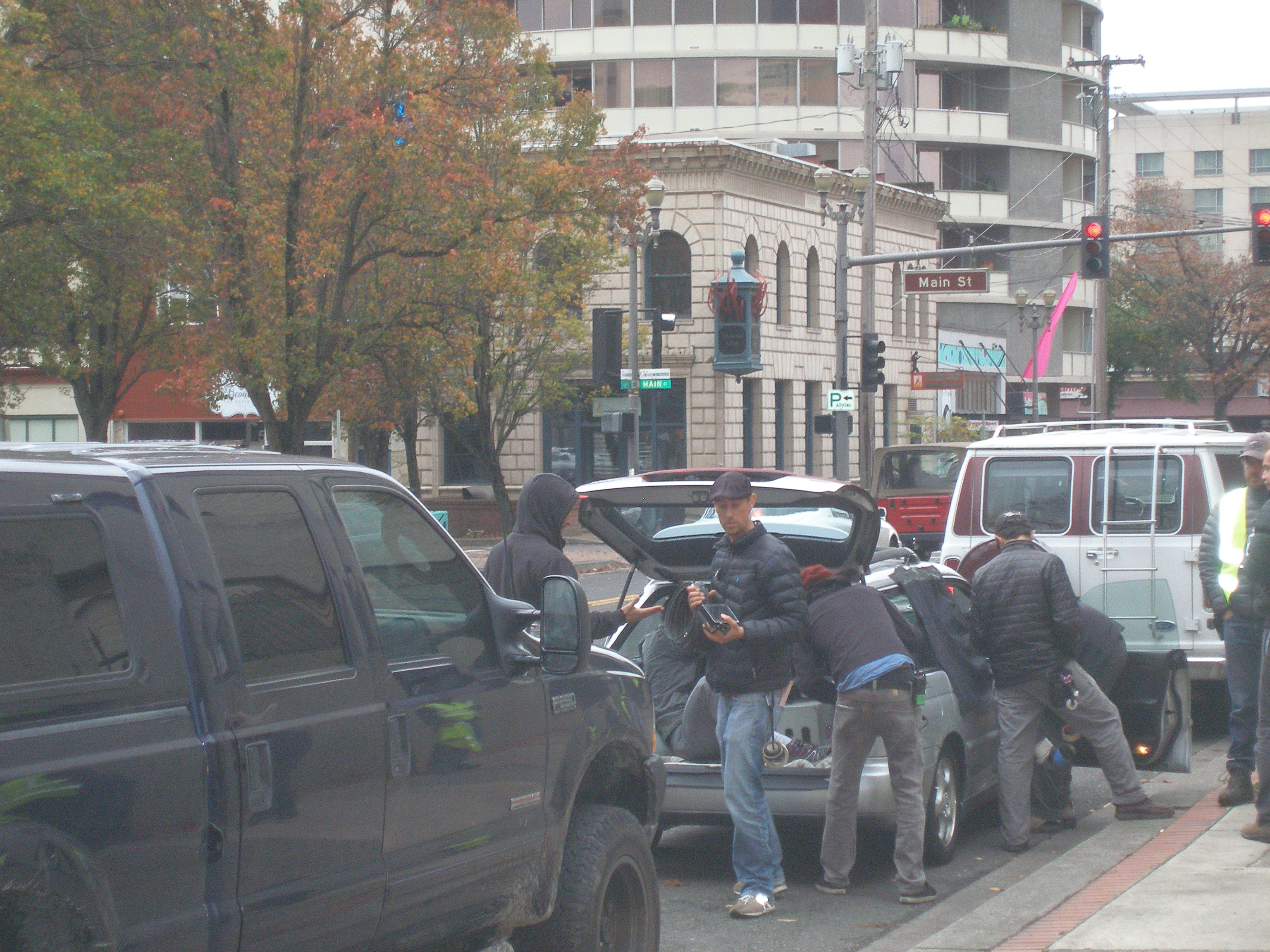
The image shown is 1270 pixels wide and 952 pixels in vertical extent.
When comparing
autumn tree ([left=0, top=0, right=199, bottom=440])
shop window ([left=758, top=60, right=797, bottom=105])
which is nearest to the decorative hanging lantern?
autumn tree ([left=0, top=0, right=199, bottom=440])

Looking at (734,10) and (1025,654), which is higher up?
(734,10)

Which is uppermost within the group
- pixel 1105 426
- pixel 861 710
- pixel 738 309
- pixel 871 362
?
pixel 738 309

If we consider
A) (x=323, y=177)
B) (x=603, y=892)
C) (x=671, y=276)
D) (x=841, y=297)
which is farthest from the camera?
(x=671, y=276)

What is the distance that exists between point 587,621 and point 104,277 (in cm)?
2109

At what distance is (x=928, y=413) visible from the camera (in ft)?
167

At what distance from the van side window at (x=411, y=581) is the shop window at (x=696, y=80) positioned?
160ft

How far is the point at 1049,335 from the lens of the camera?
51.3 metres

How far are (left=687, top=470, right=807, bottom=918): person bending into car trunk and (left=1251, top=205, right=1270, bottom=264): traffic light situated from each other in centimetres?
1932

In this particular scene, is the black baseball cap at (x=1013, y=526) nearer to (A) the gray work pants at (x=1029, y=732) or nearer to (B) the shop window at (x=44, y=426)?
(A) the gray work pants at (x=1029, y=732)

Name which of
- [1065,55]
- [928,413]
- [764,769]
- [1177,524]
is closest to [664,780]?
[764,769]

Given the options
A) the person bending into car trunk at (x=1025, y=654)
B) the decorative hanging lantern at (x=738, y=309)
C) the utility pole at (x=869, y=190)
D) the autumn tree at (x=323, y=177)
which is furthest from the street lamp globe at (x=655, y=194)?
the person bending into car trunk at (x=1025, y=654)

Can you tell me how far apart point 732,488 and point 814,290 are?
3740 cm

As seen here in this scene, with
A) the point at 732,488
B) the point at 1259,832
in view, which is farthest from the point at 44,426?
the point at 1259,832

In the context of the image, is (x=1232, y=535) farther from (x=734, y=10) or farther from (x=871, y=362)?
(x=734, y=10)
